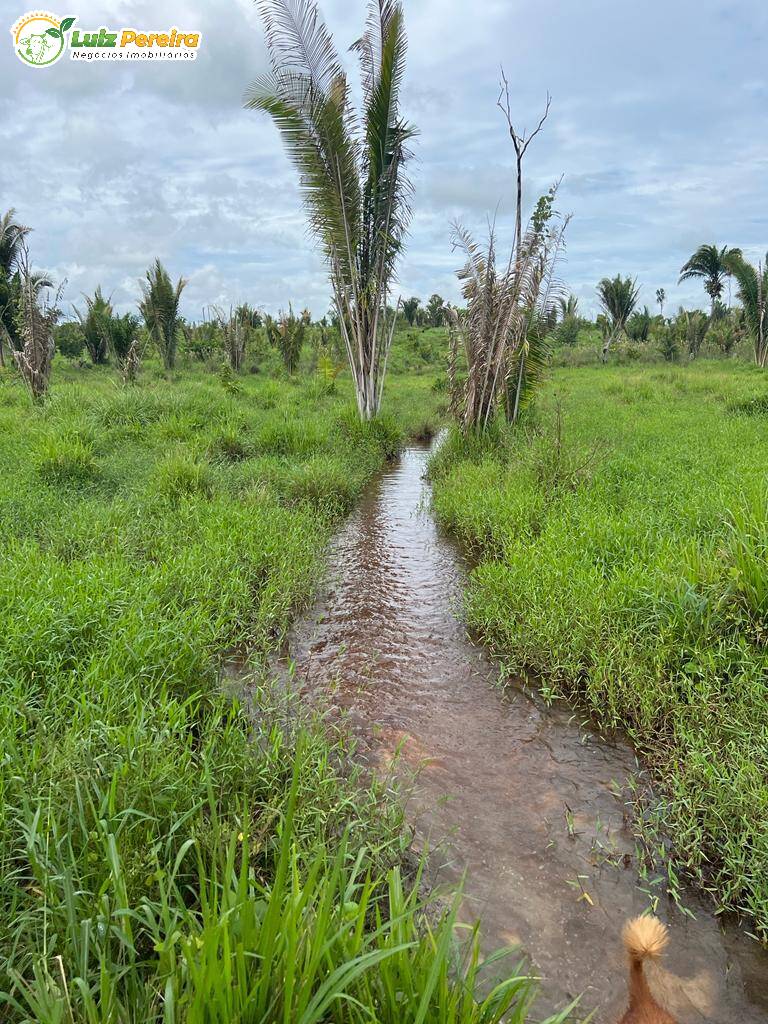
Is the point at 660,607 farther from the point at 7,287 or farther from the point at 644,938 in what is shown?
the point at 7,287

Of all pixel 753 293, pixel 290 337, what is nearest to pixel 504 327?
pixel 290 337

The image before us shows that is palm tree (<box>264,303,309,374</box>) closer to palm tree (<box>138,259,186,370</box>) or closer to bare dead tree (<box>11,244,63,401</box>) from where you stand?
palm tree (<box>138,259,186,370</box>)

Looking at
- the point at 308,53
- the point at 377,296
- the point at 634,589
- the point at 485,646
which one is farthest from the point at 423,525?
the point at 308,53

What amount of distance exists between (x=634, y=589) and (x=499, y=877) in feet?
6.95

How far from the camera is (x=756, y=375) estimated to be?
19.9 metres

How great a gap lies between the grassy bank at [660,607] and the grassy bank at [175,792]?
51.8 inches

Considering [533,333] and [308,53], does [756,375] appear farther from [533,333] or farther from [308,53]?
[308,53]

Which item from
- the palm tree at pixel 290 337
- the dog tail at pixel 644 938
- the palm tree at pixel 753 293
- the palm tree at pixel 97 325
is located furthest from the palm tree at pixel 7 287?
the palm tree at pixel 753 293

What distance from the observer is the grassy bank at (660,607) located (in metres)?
2.45

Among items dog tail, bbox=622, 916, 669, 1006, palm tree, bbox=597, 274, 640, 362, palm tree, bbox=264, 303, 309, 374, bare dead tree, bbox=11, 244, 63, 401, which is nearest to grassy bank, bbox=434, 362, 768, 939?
dog tail, bbox=622, 916, 669, 1006

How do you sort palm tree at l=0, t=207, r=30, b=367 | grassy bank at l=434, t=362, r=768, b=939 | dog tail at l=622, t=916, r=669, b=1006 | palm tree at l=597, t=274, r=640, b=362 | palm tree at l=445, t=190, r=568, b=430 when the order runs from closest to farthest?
1. dog tail at l=622, t=916, r=669, b=1006
2. grassy bank at l=434, t=362, r=768, b=939
3. palm tree at l=445, t=190, r=568, b=430
4. palm tree at l=0, t=207, r=30, b=367
5. palm tree at l=597, t=274, r=640, b=362

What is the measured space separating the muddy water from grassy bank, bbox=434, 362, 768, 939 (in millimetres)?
220

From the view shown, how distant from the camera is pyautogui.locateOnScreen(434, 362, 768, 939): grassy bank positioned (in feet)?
8.02

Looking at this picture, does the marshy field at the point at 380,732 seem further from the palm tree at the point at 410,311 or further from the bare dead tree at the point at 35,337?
the palm tree at the point at 410,311
